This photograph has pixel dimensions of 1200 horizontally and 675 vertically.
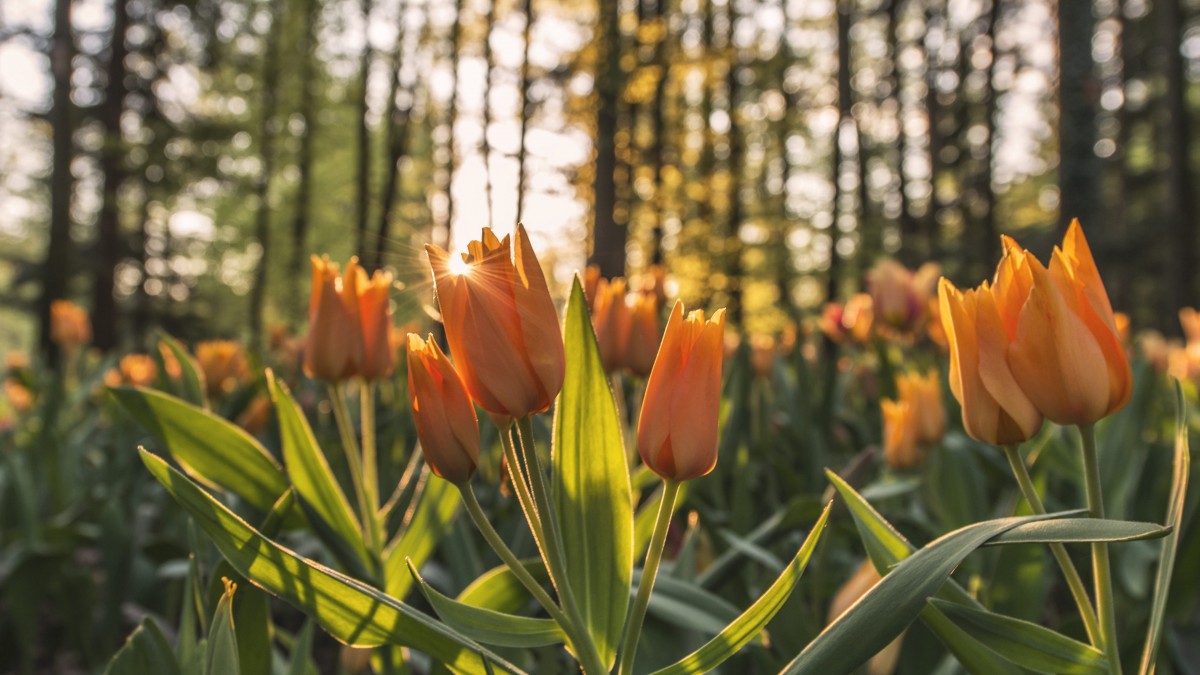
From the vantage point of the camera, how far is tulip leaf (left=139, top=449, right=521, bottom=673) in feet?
2.00

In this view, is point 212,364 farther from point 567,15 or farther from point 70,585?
point 567,15

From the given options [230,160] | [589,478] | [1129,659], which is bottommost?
[1129,659]

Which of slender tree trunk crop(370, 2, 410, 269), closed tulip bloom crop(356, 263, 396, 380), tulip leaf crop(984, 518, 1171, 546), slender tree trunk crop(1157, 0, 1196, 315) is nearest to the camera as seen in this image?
tulip leaf crop(984, 518, 1171, 546)

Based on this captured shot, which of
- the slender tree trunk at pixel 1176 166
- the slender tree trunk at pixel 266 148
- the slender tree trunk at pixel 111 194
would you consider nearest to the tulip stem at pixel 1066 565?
the slender tree trunk at pixel 1176 166

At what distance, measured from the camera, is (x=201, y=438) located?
1.07 meters

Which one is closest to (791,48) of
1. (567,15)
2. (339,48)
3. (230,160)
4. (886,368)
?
(567,15)

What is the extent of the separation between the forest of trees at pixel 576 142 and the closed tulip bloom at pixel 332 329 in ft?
28.2

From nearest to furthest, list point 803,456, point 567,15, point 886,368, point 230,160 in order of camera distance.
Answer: point 803,456 < point 886,368 < point 567,15 < point 230,160

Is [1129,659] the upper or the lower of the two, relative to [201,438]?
lower

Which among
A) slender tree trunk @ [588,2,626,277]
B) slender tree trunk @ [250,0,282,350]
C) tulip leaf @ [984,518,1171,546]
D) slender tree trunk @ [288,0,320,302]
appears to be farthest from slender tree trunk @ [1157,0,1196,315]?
slender tree trunk @ [288,0,320,302]

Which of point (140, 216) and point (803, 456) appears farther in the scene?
point (140, 216)

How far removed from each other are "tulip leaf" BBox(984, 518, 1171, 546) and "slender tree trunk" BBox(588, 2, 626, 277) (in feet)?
27.1

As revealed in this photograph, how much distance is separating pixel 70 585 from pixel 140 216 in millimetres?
15813

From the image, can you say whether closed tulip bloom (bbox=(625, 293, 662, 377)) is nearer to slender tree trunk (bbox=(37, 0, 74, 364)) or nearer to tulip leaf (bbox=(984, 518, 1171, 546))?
tulip leaf (bbox=(984, 518, 1171, 546))
